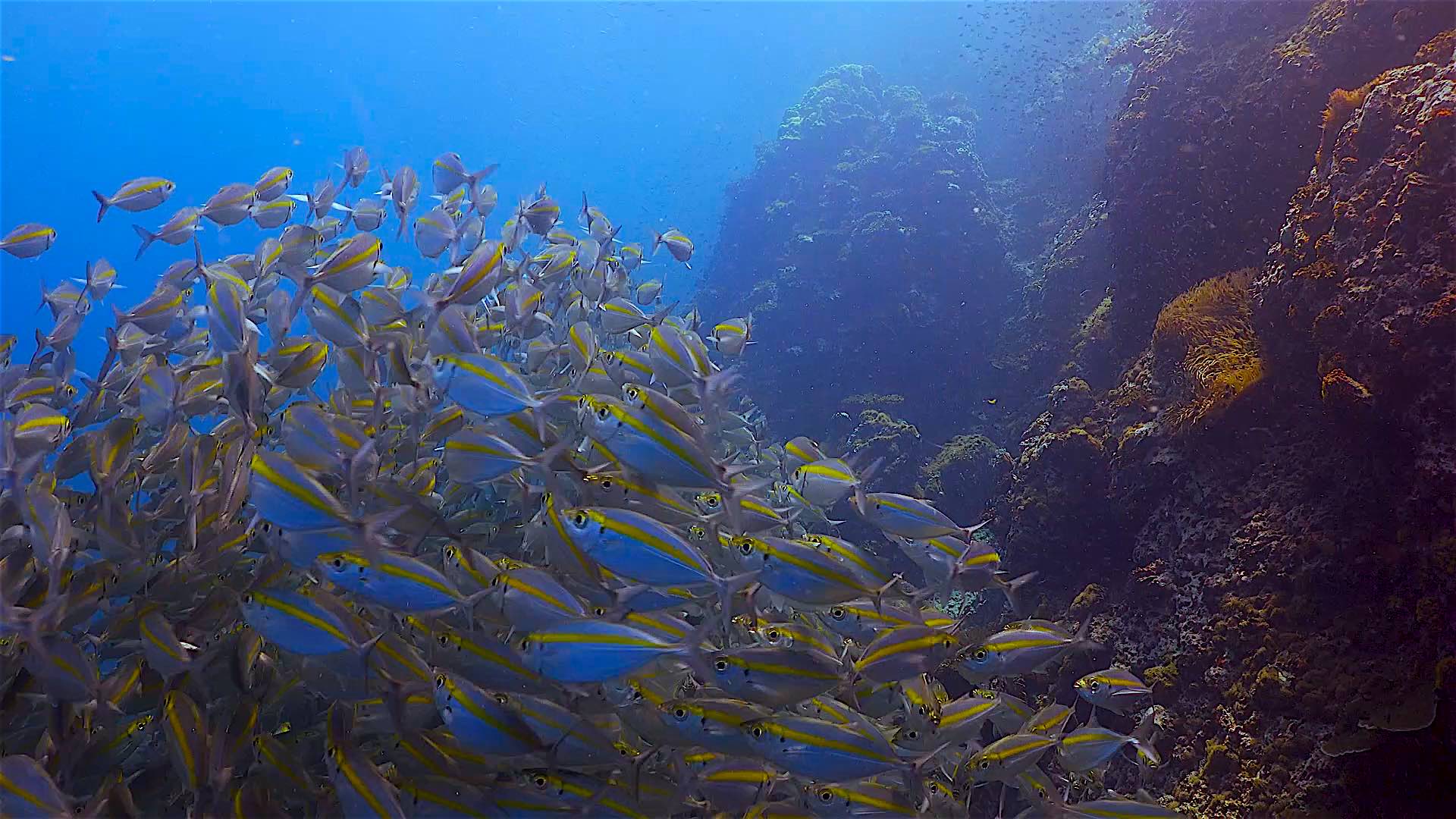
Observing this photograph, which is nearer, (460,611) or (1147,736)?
(460,611)

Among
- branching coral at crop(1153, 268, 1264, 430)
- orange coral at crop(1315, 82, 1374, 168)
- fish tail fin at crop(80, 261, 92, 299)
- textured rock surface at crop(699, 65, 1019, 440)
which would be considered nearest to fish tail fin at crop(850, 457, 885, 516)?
branching coral at crop(1153, 268, 1264, 430)

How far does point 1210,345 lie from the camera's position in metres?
6.31

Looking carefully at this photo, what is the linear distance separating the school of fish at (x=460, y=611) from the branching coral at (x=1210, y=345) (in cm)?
275

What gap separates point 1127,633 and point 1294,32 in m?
7.74

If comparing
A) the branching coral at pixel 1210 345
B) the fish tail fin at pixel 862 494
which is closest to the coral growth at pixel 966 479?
the branching coral at pixel 1210 345

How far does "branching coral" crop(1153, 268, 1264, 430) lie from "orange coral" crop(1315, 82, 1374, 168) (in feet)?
4.54

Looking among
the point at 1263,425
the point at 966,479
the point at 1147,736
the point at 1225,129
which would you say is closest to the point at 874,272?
the point at 966,479

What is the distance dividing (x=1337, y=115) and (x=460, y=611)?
792 cm

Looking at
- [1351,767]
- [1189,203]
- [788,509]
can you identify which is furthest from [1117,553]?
[1189,203]

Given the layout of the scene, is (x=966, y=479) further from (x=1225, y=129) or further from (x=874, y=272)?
(x=874, y=272)

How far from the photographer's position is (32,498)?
3133mm

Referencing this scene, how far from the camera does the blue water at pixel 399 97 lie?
68.9 metres

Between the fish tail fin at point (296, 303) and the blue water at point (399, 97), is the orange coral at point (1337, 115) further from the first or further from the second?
the blue water at point (399, 97)

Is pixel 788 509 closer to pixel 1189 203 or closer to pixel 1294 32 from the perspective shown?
pixel 1189 203
